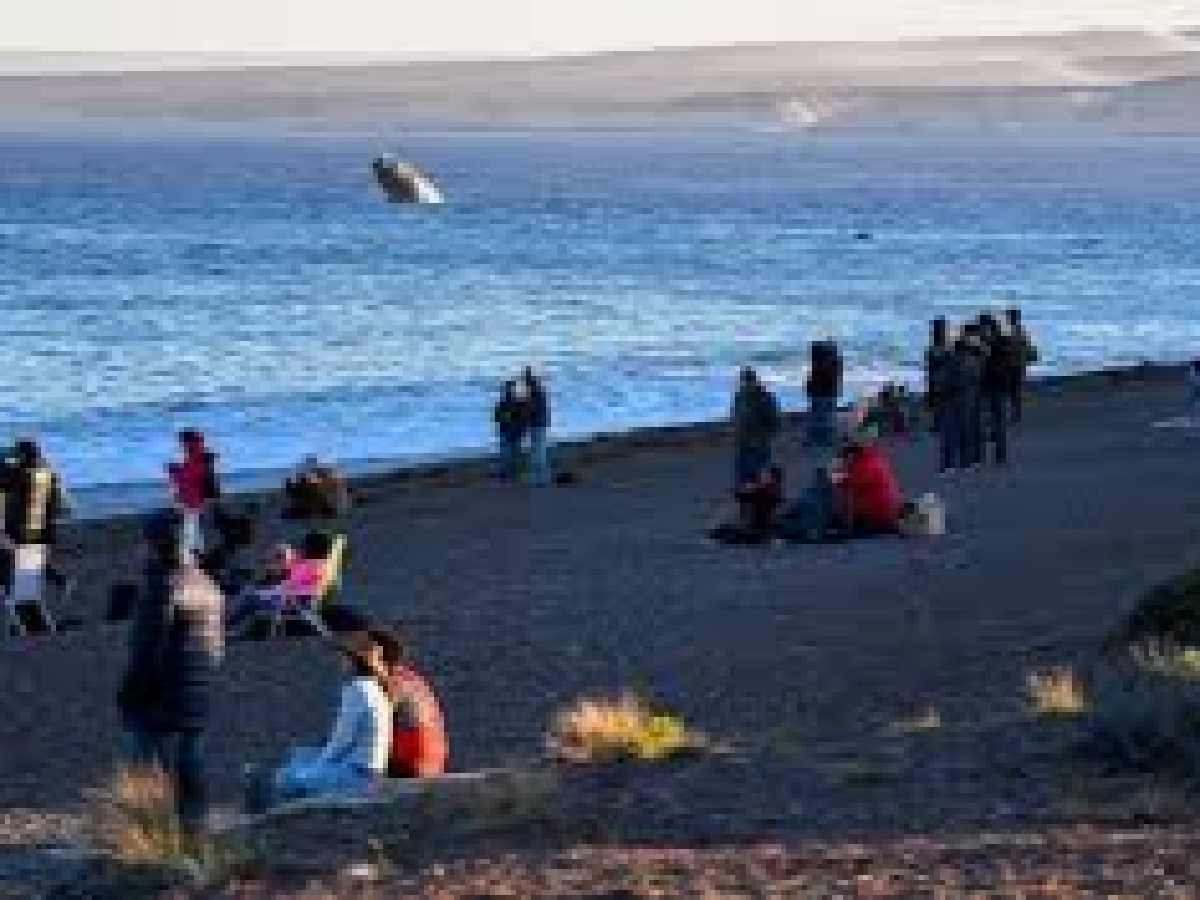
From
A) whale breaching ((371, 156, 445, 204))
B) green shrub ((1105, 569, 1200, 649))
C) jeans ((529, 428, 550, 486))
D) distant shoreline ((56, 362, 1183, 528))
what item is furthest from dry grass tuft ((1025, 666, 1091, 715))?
whale breaching ((371, 156, 445, 204))

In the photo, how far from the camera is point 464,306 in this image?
74.3m

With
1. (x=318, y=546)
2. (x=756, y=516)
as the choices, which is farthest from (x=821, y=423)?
(x=318, y=546)

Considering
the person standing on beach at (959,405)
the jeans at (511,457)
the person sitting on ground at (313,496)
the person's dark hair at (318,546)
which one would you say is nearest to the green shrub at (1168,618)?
the person's dark hair at (318,546)

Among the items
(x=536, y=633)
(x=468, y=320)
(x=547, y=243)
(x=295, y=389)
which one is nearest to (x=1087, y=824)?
(x=536, y=633)

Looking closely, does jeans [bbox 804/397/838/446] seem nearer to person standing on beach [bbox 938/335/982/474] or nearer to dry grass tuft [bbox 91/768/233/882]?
person standing on beach [bbox 938/335/982/474]

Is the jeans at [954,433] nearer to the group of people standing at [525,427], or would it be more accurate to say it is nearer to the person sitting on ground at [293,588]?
the group of people standing at [525,427]

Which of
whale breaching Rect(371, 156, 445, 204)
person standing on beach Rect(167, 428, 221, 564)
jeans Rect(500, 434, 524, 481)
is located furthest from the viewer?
whale breaching Rect(371, 156, 445, 204)

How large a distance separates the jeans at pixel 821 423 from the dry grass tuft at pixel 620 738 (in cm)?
1983

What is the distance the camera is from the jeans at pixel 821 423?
31656 mm

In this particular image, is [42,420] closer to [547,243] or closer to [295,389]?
[295,389]

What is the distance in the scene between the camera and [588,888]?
8.93 meters

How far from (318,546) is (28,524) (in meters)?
2.32

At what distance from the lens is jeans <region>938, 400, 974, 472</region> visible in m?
26.6

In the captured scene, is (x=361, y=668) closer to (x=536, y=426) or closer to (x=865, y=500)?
(x=865, y=500)
